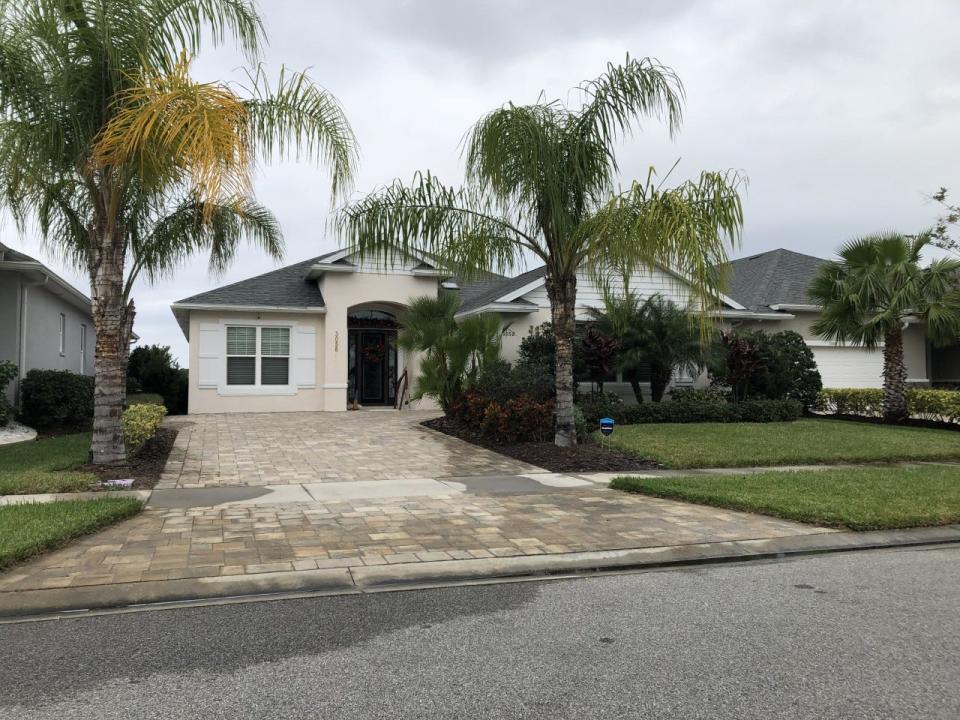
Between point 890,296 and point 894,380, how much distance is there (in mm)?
2092

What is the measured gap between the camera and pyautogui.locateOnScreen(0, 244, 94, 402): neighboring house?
53.7 ft

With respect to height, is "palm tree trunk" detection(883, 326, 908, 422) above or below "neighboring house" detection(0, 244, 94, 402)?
below

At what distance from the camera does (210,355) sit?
19938mm

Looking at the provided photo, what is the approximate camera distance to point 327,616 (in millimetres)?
4773

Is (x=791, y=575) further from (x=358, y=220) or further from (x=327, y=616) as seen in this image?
(x=358, y=220)

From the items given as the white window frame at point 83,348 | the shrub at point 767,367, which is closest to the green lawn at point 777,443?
the shrub at point 767,367

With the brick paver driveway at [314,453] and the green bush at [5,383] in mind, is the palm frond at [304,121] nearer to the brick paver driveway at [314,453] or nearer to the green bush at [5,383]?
the brick paver driveway at [314,453]

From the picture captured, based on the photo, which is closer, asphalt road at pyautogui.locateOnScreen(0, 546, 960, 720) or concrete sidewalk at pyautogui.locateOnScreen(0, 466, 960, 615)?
asphalt road at pyautogui.locateOnScreen(0, 546, 960, 720)

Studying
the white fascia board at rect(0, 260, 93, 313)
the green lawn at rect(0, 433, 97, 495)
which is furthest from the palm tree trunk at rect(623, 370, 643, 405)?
the white fascia board at rect(0, 260, 93, 313)

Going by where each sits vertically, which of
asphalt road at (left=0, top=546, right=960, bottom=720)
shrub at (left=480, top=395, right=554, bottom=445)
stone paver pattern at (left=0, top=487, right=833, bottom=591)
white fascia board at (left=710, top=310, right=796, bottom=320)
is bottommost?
asphalt road at (left=0, top=546, right=960, bottom=720)

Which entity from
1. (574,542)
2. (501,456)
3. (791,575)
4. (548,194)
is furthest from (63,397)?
(791,575)

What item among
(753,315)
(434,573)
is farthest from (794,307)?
(434,573)

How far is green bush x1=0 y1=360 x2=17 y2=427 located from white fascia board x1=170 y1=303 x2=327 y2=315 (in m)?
4.74

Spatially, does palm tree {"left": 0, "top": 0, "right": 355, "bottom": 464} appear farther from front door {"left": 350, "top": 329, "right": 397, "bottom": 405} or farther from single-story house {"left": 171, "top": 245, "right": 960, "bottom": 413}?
front door {"left": 350, "top": 329, "right": 397, "bottom": 405}
